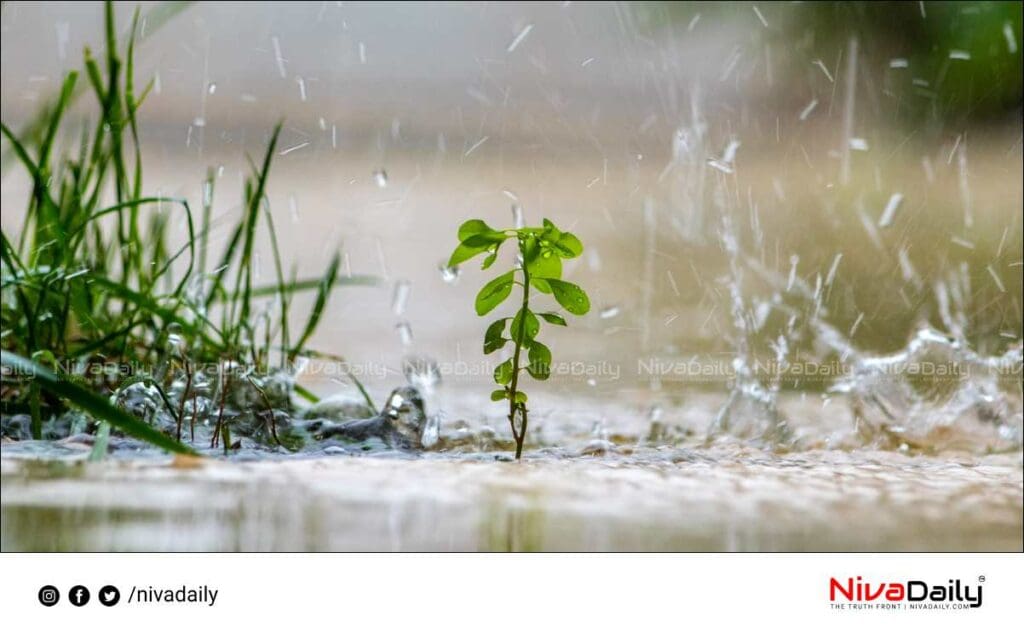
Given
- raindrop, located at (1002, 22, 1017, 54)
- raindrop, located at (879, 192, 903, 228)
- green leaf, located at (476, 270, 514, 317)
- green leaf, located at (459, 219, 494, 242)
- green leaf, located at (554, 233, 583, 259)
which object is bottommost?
green leaf, located at (476, 270, 514, 317)

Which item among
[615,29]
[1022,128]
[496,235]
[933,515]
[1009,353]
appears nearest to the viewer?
[933,515]

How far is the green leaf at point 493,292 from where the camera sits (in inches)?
20.6

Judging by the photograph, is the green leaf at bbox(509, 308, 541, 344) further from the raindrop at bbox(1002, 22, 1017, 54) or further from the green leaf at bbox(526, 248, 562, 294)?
the raindrop at bbox(1002, 22, 1017, 54)

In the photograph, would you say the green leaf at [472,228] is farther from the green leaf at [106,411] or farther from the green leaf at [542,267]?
the green leaf at [106,411]

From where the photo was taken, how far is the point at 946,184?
103 centimetres

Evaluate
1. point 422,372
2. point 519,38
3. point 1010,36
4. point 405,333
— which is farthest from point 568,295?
point 1010,36

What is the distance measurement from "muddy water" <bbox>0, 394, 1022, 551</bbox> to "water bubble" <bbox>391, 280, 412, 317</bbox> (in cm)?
45

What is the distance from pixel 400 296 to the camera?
865mm

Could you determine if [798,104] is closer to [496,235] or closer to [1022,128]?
[1022,128]

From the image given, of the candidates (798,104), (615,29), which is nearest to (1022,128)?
(798,104)
